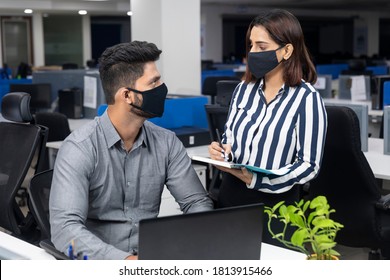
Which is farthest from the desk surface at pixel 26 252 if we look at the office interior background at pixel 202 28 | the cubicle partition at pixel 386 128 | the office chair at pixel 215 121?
the office interior background at pixel 202 28

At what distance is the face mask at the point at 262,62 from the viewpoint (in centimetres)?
229

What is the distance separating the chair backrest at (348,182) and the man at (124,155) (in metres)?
0.82

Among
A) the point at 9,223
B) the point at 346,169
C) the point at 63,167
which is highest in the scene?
the point at 63,167

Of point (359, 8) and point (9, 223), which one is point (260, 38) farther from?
point (359, 8)

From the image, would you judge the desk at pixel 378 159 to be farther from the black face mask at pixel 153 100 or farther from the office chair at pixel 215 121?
the black face mask at pixel 153 100

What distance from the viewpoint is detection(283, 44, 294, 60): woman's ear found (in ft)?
7.57

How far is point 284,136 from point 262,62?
0.29 meters

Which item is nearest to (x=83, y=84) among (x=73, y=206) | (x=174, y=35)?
(x=174, y=35)

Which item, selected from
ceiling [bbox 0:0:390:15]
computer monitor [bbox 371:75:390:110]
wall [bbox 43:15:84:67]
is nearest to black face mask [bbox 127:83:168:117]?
computer monitor [bbox 371:75:390:110]

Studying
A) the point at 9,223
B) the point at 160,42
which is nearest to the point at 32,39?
the point at 160,42

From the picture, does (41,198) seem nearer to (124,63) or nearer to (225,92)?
(124,63)

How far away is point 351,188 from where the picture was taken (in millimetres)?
2824

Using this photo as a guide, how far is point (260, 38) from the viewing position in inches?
91.7

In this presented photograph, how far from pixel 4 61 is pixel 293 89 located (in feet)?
47.0
